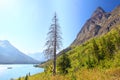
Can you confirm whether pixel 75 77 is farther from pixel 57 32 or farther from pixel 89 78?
pixel 57 32

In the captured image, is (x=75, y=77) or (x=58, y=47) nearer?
(x=75, y=77)

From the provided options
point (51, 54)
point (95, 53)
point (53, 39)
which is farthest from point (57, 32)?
point (95, 53)

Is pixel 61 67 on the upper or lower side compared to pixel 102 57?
lower

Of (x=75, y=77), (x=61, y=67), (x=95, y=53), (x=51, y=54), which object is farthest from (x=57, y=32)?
(x=75, y=77)

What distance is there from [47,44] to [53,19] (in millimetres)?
5745

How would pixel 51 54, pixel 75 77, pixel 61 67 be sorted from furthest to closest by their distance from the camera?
pixel 61 67
pixel 51 54
pixel 75 77

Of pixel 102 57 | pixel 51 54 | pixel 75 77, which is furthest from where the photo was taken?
pixel 102 57

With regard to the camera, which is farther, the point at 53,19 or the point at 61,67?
the point at 61,67

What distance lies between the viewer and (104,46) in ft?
237

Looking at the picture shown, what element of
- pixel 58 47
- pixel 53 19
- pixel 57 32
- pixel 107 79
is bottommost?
pixel 107 79

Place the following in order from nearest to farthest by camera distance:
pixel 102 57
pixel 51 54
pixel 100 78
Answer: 1. pixel 100 78
2. pixel 51 54
3. pixel 102 57

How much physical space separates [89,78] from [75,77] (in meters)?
1.08

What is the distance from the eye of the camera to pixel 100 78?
8.98m

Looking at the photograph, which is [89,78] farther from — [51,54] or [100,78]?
[51,54]
